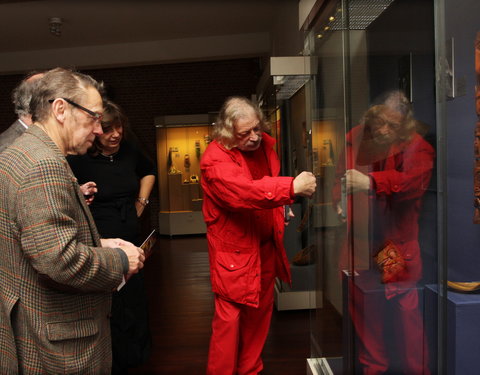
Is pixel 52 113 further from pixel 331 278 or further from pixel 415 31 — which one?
pixel 331 278

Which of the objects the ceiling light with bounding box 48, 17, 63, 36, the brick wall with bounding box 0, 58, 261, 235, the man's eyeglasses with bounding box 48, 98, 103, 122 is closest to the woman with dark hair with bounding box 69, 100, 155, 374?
the man's eyeglasses with bounding box 48, 98, 103, 122

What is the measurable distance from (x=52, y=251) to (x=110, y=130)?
Answer: 1320mm

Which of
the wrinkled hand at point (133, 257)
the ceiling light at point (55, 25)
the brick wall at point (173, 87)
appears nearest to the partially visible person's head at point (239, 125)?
the wrinkled hand at point (133, 257)

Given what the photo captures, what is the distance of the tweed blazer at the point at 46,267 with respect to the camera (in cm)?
137

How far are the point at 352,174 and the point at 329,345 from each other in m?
1.11

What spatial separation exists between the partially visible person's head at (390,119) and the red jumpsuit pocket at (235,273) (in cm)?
113

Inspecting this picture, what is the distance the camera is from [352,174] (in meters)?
1.88

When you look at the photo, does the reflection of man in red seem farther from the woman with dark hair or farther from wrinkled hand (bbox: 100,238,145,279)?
the woman with dark hair

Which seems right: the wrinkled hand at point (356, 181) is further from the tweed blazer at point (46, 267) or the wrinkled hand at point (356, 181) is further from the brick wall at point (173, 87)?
the brick wall at point (173, 87)

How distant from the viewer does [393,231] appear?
1.55 meters

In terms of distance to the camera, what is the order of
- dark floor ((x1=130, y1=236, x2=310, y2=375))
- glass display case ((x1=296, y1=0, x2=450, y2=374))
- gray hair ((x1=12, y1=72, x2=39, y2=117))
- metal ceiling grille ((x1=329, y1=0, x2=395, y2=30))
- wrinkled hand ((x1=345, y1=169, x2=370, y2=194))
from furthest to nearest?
1. dark floor ((x1=130, y1=236, x2=310, y2=375))
2. gray hair ((x1=12, y1=72, x2=39, y2=117))
3. wrinkled hand ((x1=345, y1=169, x2=370, y2=194))
4. metal ceiling grille ((x1=329, y1=0, x2=395, y2=30))
5. glass display case ((x1=296, y1=0, x2=450, y2=374))

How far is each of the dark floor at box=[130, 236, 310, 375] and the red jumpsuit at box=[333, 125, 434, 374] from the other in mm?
1443

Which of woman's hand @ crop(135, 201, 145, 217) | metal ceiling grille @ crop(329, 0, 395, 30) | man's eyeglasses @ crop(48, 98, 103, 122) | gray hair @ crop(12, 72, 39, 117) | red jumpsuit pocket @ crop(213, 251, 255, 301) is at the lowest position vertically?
red jumpsuit pocket @ crop(213, 251, 255, 301)

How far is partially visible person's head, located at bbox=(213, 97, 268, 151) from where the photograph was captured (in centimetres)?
251
